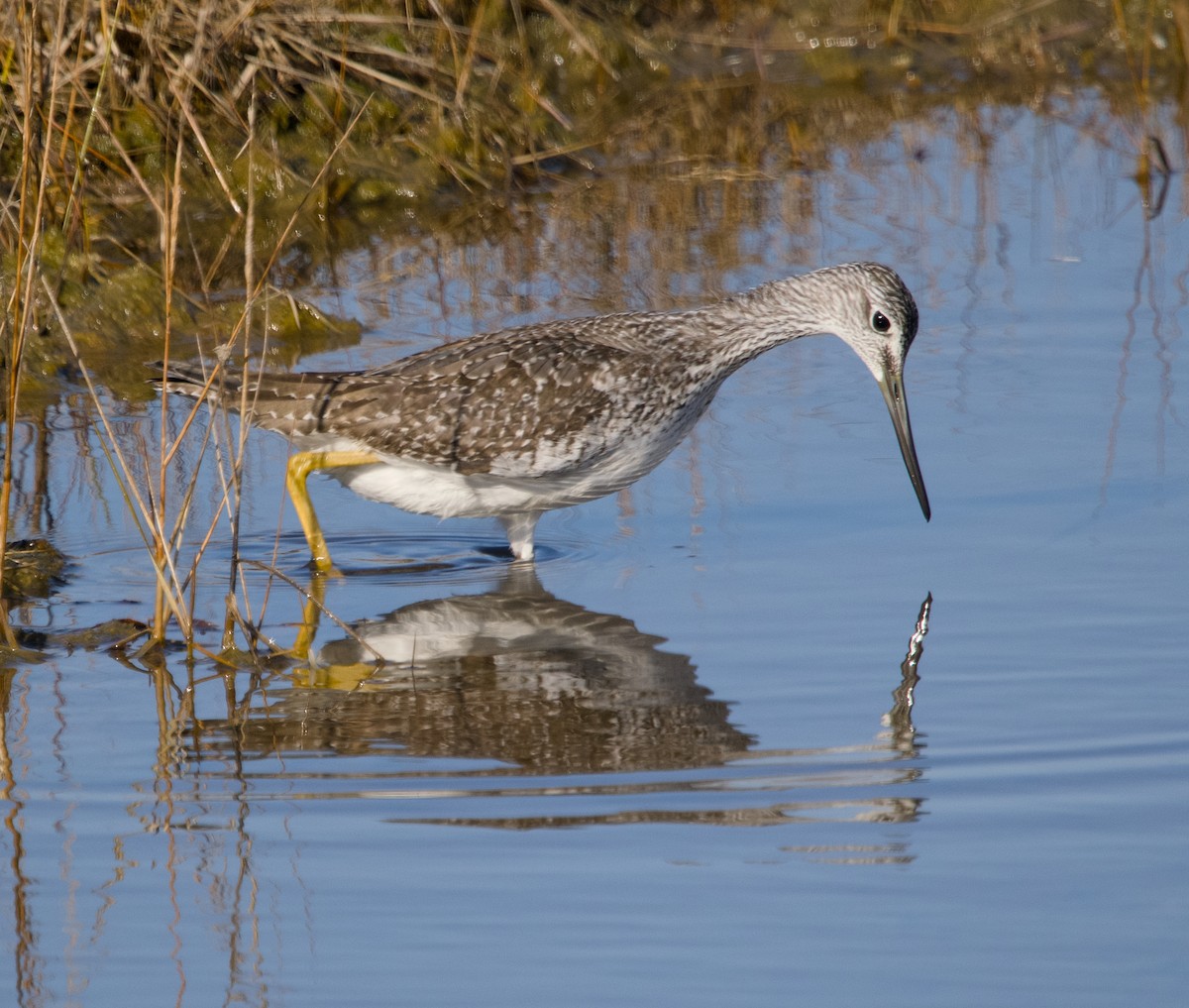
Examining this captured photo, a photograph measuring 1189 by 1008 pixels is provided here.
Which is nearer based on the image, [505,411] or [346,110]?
[505,411]

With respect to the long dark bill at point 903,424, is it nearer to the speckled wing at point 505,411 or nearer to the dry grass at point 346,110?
the speckled wing at point 505,411

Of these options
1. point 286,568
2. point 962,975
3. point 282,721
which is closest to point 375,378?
point 286,568

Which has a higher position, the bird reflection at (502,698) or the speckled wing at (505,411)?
the speckled wing at (505,411)

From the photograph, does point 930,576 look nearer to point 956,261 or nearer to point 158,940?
point 158,940

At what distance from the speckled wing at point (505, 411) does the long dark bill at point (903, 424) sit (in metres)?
1.12

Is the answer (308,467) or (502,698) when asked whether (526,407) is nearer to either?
(308,467)

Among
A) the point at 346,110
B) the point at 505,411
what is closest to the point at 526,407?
the point at 505,411

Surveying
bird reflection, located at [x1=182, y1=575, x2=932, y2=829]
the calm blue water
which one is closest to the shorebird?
the calm blue water

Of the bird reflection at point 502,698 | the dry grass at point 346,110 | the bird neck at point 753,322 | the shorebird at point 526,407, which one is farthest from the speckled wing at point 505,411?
the bird reflection at point 502,698

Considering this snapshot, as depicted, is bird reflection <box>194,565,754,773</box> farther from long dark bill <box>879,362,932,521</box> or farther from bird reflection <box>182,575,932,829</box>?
long dark bill <box>879,362,932,521</box>

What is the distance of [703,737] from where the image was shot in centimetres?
573

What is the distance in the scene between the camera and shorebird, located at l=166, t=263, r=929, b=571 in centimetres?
750

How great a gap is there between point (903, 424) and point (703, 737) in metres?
2.53

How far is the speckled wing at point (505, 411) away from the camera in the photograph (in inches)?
294
